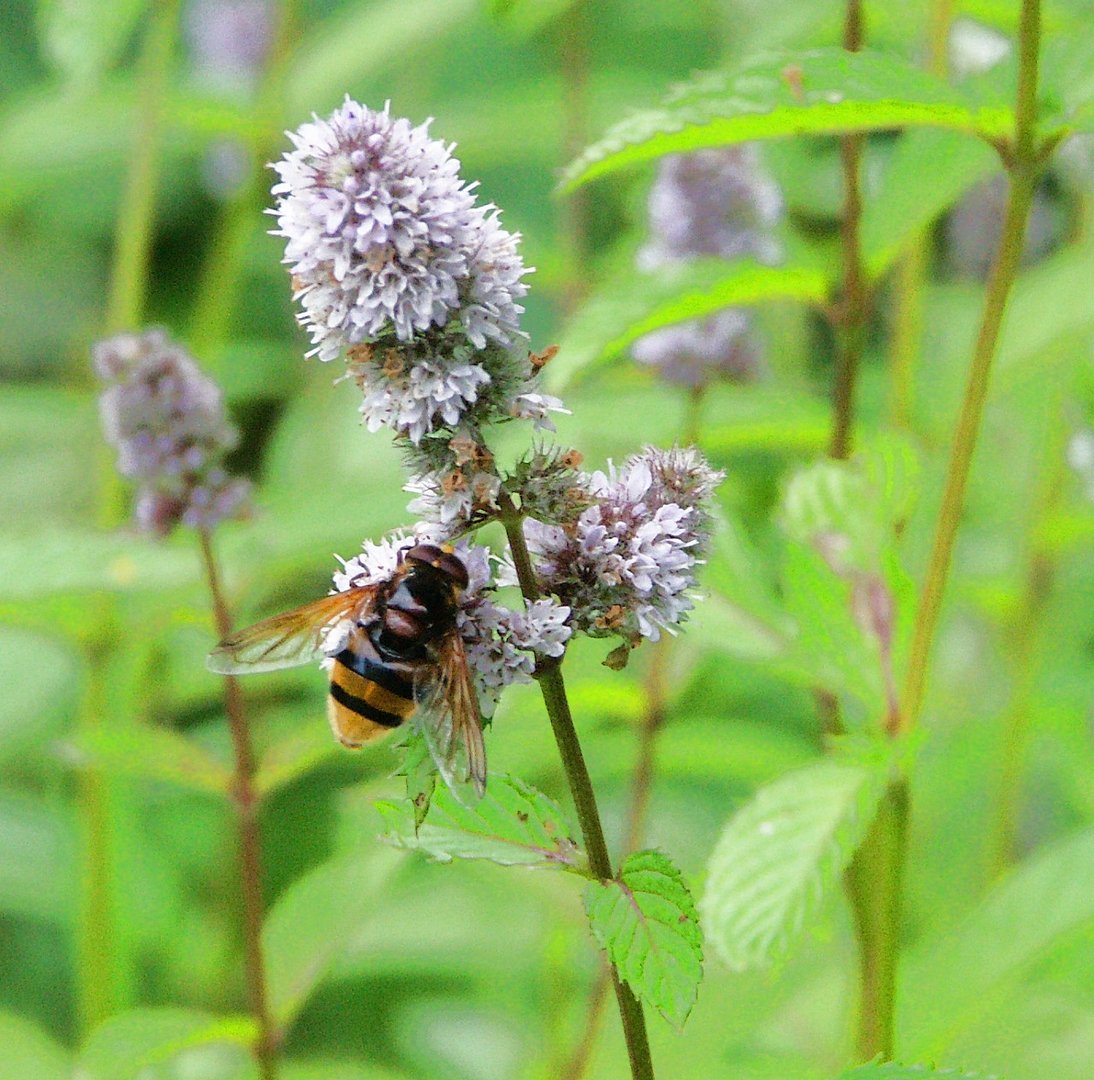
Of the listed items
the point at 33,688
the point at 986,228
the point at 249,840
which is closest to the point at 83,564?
the point at 249,840

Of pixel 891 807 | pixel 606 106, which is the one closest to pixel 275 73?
pixel 606 106

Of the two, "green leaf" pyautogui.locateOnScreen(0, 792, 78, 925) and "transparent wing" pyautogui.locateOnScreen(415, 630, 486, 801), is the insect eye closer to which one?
"transparent wing" pyautogui.locateOnScreen(415, 630, 486, 801)

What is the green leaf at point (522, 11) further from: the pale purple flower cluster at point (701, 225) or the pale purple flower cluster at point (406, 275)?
the pale purple flower cluster at point (406, 275)

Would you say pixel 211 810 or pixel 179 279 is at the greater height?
pixel 179 279

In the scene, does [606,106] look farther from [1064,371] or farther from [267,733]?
[267,733]

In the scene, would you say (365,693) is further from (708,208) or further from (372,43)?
A: (372,43)
